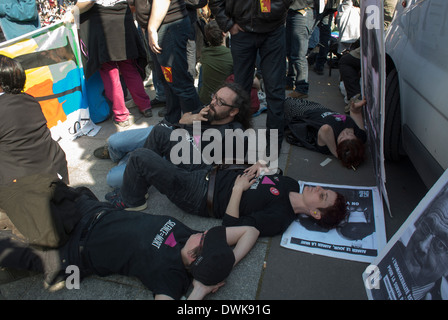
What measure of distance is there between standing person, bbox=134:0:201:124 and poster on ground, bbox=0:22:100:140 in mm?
983

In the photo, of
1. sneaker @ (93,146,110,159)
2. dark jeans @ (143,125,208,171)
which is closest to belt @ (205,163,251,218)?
dark jeans @ (143,125,208,171)

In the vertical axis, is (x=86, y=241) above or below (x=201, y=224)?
above

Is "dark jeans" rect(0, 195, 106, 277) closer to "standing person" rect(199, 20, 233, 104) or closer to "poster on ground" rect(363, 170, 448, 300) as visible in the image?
"poster on ground" rect(363, 170, 448, 300)

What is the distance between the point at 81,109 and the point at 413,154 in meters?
3.35

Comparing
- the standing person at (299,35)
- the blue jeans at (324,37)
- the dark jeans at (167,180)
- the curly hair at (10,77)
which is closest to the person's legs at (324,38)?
the blue jeans at (324,37)

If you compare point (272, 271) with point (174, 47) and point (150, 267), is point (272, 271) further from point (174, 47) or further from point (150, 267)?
point (174, 47)

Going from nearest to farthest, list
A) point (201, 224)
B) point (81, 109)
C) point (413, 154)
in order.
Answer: point (413, 154)
point (201, 224)
point (81, 109)

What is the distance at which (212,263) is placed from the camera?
1689mm

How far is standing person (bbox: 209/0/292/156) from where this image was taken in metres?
2.59

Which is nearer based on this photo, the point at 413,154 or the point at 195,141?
the point at 413,154

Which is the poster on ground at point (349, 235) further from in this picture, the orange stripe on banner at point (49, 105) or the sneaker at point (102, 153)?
the orange stripe on banner at point (49, 105)

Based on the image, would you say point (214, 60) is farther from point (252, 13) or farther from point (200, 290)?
point (200, 290)

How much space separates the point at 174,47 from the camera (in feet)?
9.92
